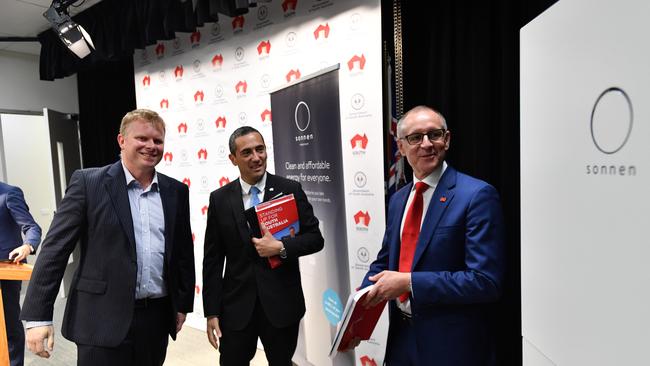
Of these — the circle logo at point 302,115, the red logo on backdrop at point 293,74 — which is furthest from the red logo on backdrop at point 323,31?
the circle logo at point 302,115

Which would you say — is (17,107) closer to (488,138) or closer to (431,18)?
(431,18)

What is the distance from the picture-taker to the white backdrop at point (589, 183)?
0.46m

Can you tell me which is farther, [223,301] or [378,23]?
[378,23]

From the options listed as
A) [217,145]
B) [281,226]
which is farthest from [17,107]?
[281,226]

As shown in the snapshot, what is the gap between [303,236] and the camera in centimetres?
202

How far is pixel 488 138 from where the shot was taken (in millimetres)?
2312

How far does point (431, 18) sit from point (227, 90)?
2.04 m

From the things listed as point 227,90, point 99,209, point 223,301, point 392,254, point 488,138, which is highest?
point 227,90

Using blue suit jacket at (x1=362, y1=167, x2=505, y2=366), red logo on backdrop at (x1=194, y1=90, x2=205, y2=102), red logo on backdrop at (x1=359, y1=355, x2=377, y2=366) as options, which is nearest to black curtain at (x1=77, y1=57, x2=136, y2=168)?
red logo on backdrop at (x1=194, y1=90, x2=205, y2=102)

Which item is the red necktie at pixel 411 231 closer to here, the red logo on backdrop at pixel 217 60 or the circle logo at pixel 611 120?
the circle logo at pixel 611 120

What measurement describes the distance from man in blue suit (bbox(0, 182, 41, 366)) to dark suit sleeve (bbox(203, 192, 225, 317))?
1493 mm

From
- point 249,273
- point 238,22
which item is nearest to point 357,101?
point 249,273

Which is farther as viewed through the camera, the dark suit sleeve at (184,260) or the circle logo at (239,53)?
the circle logo at (239,53)

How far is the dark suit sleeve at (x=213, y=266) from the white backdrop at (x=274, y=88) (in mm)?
730
